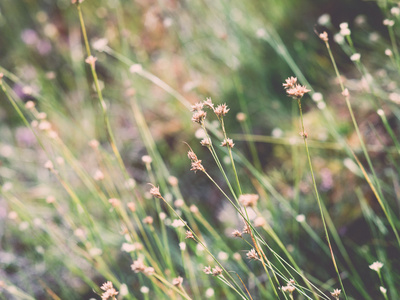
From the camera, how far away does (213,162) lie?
1.68 meters

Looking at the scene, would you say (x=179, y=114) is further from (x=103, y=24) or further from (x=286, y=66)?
(x=103, y=24)

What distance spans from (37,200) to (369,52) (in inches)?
70.6

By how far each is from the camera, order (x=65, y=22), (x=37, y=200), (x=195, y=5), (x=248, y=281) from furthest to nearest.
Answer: (x=65, y=22) → (x=37, y=200) → (x=195, y=5) → (x=248, y=281)

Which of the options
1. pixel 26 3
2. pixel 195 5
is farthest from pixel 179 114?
pixel 26 3

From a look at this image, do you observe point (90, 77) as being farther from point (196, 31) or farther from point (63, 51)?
point (196, 31)

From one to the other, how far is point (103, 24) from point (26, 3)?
40.3 inches

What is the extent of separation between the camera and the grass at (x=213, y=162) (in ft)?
3.51

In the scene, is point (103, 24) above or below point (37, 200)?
above

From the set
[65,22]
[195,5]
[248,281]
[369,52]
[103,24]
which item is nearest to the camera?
[248,281]

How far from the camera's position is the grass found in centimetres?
107

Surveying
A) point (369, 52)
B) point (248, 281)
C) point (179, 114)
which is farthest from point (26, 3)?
point (248, 281)

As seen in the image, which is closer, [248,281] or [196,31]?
[248,281]

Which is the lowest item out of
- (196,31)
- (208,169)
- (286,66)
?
(208,169)

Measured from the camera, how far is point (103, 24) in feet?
7.49
